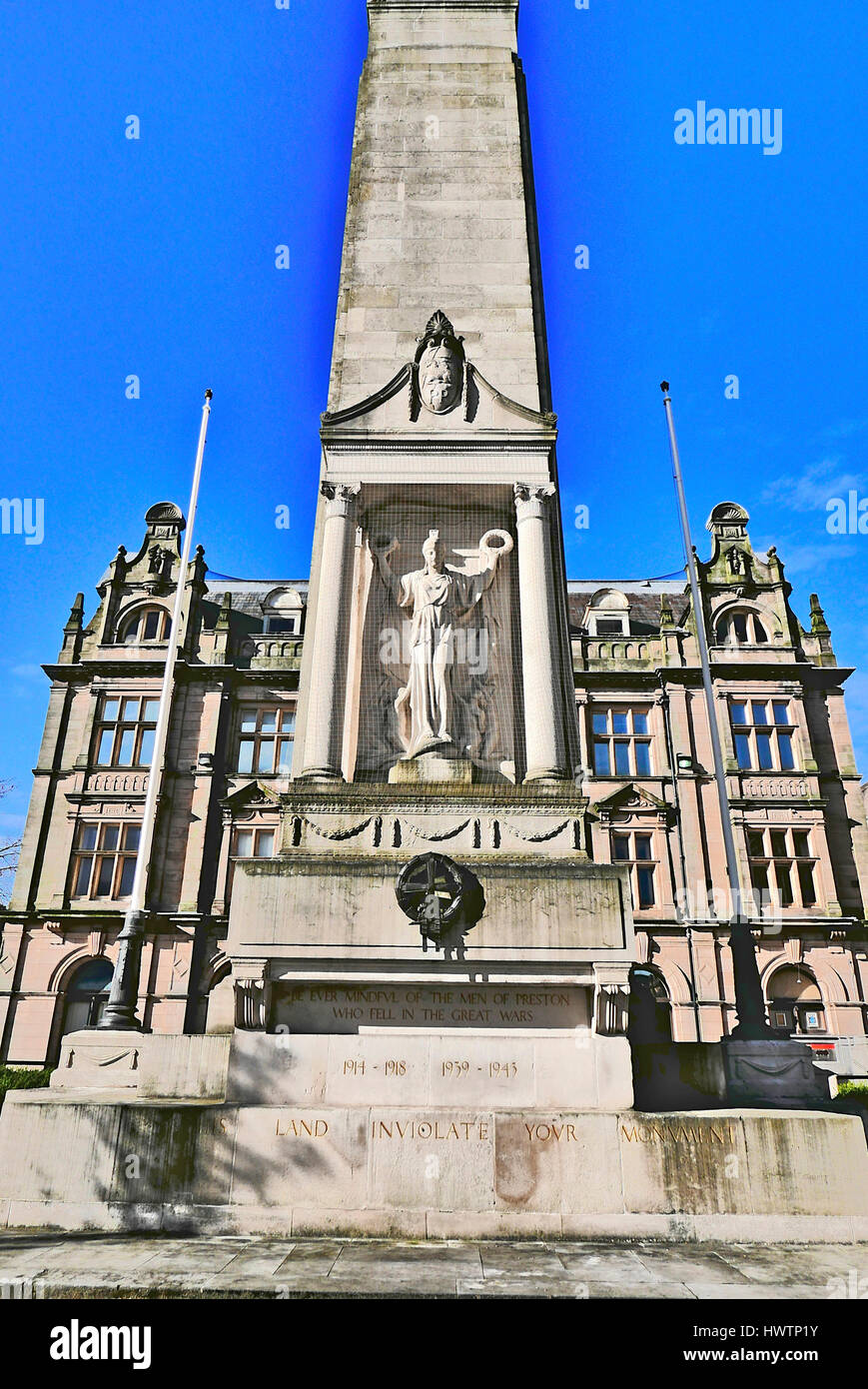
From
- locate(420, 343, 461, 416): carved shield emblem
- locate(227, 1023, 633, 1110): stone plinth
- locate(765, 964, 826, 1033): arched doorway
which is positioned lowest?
locate(227, 1023, 633, 1110): stone plinth

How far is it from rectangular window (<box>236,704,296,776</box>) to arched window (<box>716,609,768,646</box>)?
789 inches

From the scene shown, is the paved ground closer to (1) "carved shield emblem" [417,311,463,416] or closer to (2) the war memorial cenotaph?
(2) the war memorial cenotaph

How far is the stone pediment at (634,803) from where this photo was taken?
36656 mm

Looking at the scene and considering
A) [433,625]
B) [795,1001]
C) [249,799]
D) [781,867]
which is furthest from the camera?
[249,799]

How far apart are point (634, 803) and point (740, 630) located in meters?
10.0

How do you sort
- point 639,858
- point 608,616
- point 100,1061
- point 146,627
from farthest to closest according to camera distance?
point 608,616 → point 146,627 → point 639,858 → point 100,1061

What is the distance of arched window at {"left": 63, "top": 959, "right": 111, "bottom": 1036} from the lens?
34.7m

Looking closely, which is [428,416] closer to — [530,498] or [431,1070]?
[530,498]

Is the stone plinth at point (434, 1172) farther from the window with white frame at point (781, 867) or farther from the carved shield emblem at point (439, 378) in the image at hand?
the window with white frame at point (781, 867)

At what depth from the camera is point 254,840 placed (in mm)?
37219

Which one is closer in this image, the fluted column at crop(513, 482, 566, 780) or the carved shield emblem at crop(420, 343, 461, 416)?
the fluted column at crop(513, 482, 566, 780)

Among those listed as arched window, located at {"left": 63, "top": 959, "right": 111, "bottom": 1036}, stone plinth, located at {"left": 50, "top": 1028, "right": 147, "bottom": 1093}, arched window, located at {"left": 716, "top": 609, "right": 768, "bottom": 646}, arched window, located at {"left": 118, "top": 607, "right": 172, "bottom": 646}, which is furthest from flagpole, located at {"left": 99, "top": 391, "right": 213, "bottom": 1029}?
arched window, located at {"left": 716, "top": 609, "right": 768, "bottom": 646}

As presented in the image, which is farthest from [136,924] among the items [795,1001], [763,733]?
[763,733]
